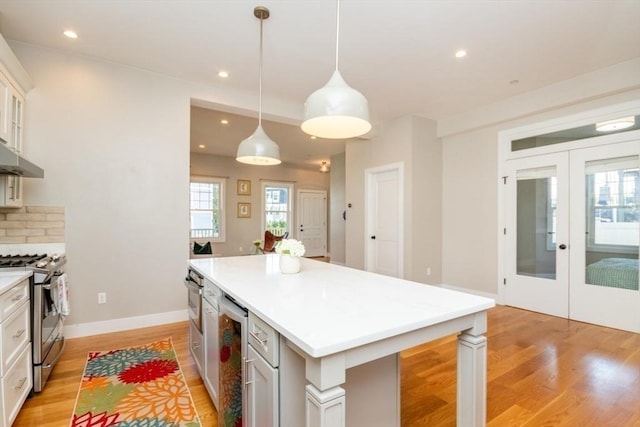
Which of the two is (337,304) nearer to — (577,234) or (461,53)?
(461,53)

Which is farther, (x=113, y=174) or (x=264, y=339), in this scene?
(x=113, y=174)

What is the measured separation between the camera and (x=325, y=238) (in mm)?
10047

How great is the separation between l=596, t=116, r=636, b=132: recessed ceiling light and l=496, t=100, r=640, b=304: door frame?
5 centimetres

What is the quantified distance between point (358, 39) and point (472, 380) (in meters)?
2.87

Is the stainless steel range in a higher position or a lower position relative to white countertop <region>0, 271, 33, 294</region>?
lower

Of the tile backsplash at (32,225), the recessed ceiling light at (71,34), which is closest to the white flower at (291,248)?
the tile backsplash at (32,225)

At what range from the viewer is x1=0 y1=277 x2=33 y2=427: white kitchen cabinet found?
1711 mm

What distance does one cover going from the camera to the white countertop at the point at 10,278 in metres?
1.74

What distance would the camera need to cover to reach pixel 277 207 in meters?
9.17

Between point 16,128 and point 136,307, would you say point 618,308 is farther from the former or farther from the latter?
point 16,128

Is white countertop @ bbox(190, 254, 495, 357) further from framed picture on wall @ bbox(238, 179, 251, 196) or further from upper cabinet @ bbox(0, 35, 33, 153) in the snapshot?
framed picture on wall @ bbox(238, 179, 251, 196)

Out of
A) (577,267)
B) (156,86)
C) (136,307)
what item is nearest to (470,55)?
(577,267)

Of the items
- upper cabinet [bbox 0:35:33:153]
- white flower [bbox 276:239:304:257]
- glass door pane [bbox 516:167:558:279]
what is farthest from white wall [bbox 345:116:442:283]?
upper cabinet [bbox 0:35:33:153]

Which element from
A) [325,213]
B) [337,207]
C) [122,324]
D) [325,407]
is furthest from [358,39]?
[325,213]
